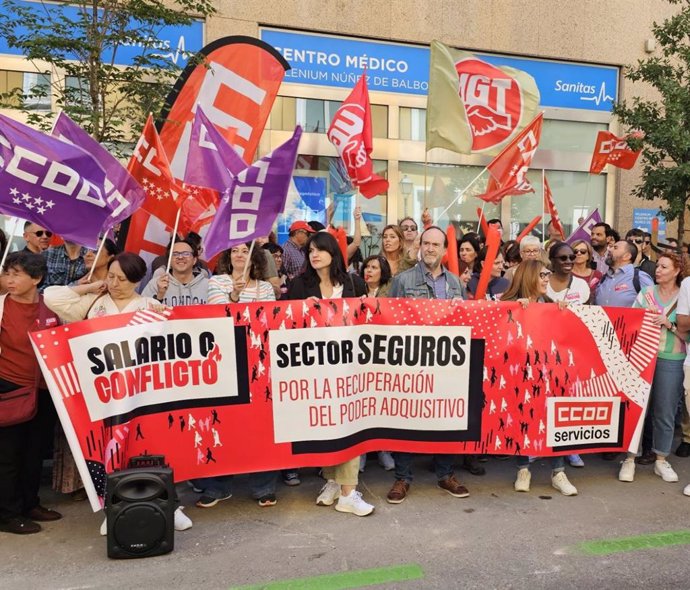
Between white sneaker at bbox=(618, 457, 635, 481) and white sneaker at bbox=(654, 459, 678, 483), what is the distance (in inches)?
9.4

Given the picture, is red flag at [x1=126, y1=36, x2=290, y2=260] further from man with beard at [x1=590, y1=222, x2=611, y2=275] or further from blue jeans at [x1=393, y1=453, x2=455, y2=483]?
man with beard at [x1=590, y1=222, x2=611, y2=275]

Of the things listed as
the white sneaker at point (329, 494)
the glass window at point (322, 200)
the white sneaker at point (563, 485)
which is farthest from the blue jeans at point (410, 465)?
the glass window at point (322, 200)

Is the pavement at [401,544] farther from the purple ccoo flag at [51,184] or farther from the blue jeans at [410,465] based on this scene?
the purple ccoo flag at [51,184]

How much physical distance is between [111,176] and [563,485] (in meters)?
4.02

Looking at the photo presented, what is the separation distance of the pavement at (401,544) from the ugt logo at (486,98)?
469 cm

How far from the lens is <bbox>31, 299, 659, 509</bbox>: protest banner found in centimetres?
398

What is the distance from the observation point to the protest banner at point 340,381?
3.98 m

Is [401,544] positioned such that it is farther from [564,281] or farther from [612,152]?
[612,152]

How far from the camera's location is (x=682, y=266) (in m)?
5.39

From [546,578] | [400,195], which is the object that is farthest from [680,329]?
[400,195]

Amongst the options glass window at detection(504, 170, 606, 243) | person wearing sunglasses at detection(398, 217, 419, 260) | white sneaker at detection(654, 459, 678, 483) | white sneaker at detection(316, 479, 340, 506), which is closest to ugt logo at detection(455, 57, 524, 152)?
person wearing sunglasses at detection(398, 217, 419, 260)

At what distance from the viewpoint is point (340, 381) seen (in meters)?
4.51

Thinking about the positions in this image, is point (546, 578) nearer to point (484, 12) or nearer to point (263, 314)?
point (263, 314)

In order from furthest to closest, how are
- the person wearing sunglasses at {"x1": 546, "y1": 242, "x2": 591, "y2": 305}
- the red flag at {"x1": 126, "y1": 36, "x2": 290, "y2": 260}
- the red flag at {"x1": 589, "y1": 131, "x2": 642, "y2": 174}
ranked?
the red flag at {"x1": 589, "y1": 131, "x2": 642, "y2": 174} < the red flag at {"x1": 126, "y1": 36, "x2": 290, "y2": 260} < the person wearing sunglasses at {"x1": 546, "y1": 242, "x2": 591, "y2": 305}
